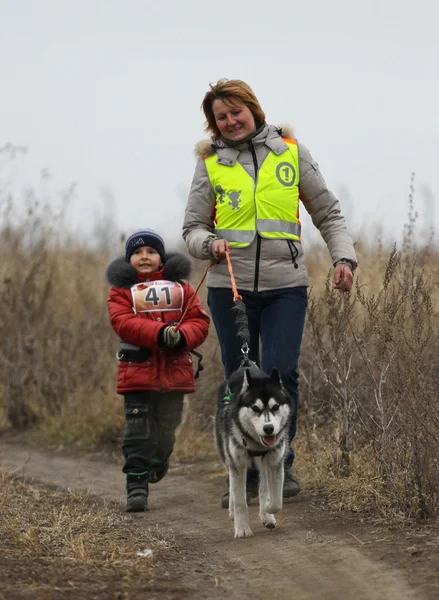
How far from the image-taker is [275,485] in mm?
5113

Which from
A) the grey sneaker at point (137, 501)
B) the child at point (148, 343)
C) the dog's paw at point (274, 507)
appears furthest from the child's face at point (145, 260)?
the dog's paw at point (274, 507)

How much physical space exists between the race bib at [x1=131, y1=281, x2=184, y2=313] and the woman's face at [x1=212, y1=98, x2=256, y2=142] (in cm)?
100

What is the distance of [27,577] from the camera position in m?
4.08

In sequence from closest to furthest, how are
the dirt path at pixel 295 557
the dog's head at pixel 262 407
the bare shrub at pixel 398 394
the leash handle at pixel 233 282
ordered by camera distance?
1. the dirt path at pixel 295 557
2. the dog's head at pixel 262 407
3. the bare shrub at pixel 398 394
4. the leash handle at pixel 233 282

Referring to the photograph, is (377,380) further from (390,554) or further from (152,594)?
(152,594)

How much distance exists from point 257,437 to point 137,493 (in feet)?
4.40

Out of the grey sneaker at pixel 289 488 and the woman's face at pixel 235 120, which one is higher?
the woman's face at pixel 235 120

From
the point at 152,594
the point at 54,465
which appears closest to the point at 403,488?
the point at 152,594

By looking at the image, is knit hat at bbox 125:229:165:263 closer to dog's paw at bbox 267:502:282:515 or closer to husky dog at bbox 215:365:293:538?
husky dog at bbox 215:365:293:538

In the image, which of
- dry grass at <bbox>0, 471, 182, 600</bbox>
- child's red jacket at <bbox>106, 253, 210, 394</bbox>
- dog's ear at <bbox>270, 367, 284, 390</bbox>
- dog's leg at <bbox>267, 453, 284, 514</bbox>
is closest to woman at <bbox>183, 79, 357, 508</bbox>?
child's red jacket at <bbox>106, 253, 210, 394</bbox>

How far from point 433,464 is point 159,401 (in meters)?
1.84

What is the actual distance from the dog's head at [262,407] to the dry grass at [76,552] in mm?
686

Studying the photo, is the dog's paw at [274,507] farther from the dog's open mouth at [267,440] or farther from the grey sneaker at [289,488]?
the grey sneaker at [289,488]

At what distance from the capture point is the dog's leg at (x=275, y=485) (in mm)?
5086
